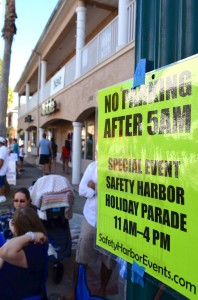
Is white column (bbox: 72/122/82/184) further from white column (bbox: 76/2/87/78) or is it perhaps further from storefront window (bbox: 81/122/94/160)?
storefront window (bbox: 81/122/94/160)

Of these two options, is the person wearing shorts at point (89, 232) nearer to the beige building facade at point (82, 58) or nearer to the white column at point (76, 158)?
the beige building facade at point (82, 58)

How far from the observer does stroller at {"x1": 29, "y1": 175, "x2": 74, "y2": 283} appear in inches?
181

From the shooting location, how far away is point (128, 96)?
1.65 metres

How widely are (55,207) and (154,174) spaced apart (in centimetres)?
335

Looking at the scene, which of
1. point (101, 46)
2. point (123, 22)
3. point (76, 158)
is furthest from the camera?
point (76, 158)

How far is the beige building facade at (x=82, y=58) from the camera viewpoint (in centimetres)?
892

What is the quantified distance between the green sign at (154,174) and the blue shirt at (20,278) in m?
1.15

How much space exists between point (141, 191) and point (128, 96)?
450 mm

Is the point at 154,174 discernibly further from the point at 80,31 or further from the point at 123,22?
the point at 80,31

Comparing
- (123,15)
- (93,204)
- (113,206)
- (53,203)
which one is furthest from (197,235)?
(123,15)

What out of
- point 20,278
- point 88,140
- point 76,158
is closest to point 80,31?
point 76,158

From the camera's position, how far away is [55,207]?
15.3ft

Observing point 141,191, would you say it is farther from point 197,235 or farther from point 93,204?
point 93,204

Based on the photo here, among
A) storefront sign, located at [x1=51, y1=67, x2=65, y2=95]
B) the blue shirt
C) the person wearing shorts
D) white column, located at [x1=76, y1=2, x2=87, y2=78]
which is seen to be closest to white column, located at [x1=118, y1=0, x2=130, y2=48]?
white column, located at [x1=76, y1=2, x2=87, y2=78]
